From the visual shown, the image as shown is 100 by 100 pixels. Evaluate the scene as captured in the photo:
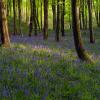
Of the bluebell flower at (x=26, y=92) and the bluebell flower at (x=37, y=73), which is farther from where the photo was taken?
the bluebell flower at (x=37, y=73)

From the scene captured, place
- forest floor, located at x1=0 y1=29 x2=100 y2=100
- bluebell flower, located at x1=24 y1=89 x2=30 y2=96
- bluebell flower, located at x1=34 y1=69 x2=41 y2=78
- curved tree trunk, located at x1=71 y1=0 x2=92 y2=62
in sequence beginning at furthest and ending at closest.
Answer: curved tree trunk, located at x1=71 y1=0 x2=92 y2=62 → bluebell flower, located at x1=34 y1=69 x2=41 y2=78 → forest floor, located at x1=0 y1=29 x2=100 y2=100 → bluebell flower, located at x1=24 y1=89 x2=30 y2=96

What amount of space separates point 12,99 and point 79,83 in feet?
11.1

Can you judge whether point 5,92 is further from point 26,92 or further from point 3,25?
point 3,25

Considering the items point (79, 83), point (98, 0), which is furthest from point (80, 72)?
point (98, 0)

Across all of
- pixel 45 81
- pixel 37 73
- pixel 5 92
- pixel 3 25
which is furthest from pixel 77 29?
pixel 5 92

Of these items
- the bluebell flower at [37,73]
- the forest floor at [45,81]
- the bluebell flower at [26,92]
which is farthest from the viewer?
the bluebell flower at [37,73]

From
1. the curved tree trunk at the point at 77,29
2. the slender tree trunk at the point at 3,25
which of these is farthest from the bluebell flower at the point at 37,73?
the slender tree trunk at the point at 3,25

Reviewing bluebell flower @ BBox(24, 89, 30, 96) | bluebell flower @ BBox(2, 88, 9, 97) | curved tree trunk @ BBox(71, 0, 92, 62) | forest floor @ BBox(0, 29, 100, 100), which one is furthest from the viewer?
curved tree trunk @ BBox(71, 0, 92, 62)

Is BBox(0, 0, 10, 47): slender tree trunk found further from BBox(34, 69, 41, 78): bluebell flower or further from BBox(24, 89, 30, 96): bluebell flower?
BBox(24, 89, 30, 96): bluebell flower

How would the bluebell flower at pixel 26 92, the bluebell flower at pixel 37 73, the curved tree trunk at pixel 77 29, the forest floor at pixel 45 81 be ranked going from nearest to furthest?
1. the bluebell flower at pixel 26 92
2. the forest floor at pixel 45 81
3. the bluebell flower at pixel 37 73
4. the curved tree trunk at pixel 77 29

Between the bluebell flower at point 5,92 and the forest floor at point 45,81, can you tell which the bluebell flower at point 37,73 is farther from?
the bluebell flower at point 5,92

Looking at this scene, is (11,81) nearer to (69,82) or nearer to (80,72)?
(69,82)

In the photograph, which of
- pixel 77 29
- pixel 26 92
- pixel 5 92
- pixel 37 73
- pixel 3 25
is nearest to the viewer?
pixel 5 92

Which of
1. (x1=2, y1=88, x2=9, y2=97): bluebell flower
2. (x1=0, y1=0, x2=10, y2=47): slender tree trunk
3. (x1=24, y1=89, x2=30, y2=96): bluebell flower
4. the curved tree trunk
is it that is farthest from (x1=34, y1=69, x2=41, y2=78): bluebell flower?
(x1=0, y1=0, x2=10, y2=47): slender tree trunk
